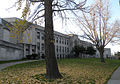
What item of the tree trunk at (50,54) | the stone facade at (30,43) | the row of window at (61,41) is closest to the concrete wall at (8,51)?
the stone facade at (30,43)

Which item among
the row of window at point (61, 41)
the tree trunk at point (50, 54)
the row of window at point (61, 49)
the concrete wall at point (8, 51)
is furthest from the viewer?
the row of window at point (61, 41)

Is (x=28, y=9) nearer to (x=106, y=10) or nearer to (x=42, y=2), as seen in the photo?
(x=42, y=2)

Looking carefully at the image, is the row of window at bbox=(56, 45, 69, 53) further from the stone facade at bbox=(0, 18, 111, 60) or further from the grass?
the grass

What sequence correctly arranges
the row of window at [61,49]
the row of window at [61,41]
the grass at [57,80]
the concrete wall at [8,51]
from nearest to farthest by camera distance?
the grass at [57,80]
the concrete wall at [8,51]
the row of window at [61,49]
the row of window at [61,41]

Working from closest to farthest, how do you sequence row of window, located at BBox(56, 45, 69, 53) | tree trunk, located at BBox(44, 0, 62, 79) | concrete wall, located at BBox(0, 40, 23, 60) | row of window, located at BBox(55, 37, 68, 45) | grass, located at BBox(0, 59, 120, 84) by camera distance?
grass, located at BBox(0, 59, 120, 84) → tree trunk, located at BBox(44, 0, 62, 79) → concrete wall, located at BBox(0, 40, 23, 60) → row of window, located at BBox(56, 45, 69, 53) → row of window, located at BBox(55, 37, 68, 45)

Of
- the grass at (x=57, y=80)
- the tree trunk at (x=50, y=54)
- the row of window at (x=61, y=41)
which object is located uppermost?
the row of window at (x=61, y=41)

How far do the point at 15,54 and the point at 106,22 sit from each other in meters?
20.5

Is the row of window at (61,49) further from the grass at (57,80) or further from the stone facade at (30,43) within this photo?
the grass at (57,80)

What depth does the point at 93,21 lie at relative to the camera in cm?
2586

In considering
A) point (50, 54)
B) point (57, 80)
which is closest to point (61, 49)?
point (50, 54)

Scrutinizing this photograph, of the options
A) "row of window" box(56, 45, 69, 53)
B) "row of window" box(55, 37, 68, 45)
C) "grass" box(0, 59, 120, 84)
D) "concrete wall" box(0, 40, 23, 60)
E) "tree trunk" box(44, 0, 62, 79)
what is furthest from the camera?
"row of window" box(55, 37, 68, 45)

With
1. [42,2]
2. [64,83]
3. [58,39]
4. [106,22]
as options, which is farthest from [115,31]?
[58,39]

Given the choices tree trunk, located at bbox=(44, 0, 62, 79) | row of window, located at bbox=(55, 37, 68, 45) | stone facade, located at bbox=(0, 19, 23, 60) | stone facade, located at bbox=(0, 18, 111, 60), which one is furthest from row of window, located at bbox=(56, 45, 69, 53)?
tree trunk, located at bbox=(44, 0, 62, 79)

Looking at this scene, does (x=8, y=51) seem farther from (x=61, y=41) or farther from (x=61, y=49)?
(x=61, y=41)
